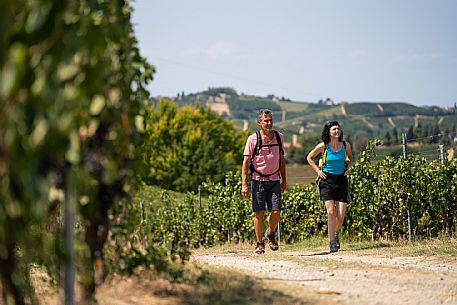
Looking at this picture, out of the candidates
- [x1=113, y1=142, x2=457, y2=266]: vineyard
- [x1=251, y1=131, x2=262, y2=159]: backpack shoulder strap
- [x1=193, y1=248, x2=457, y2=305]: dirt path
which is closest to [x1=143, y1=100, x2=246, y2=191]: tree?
[x1=113, y1=142, x2=457, y2=266]: vineyard

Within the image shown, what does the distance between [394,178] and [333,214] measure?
3.16m

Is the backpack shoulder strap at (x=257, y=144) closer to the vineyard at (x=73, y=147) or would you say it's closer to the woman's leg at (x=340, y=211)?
the woman's leg at (x=340, y=211)

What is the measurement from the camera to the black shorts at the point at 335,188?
10219mm

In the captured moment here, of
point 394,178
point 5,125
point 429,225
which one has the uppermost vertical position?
point 5,125

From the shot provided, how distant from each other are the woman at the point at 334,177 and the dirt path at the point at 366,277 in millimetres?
1515

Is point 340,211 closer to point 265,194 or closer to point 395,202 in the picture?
point 265,194

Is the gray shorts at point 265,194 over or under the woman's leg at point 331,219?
over

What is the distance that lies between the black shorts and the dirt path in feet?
5.22

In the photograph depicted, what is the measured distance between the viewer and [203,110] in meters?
68.9

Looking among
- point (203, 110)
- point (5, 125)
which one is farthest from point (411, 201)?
point (203, 110)

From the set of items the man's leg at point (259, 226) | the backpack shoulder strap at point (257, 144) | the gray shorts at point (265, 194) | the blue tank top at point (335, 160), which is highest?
→ the backpack shoulder strap at point (257, 144)

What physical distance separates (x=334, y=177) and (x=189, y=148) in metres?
49.0

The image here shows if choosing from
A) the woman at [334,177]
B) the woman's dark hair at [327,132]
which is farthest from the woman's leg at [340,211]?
the woman's dark hair at [327,132]

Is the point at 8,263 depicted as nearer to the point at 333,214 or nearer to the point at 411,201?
the point at 333,214
